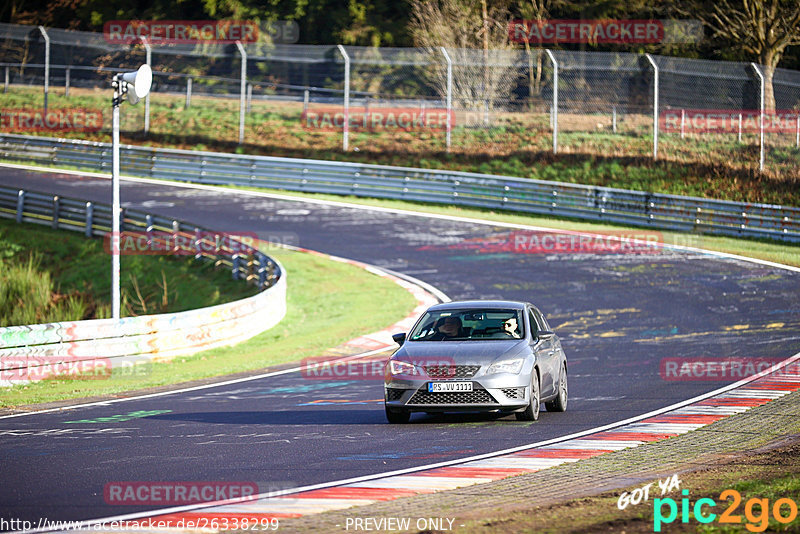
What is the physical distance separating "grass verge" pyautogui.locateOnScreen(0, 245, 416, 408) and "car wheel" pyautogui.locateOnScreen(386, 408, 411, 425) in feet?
17.3

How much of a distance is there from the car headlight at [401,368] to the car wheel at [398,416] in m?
0.49

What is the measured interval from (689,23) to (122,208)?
2898 centimetres

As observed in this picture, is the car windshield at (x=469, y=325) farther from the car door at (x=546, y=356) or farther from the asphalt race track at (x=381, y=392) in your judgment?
the asphalt race track at (x=381, y=392)

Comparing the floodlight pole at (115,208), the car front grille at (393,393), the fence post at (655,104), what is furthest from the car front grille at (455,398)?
the fence post at (655,104)

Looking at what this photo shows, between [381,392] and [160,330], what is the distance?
17.6 ft

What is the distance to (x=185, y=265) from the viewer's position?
98.4 feet

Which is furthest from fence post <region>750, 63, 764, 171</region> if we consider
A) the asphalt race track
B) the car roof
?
the car roof

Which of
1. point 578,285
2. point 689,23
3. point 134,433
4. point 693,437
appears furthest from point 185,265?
point 689,23

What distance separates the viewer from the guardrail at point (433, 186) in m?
31.6

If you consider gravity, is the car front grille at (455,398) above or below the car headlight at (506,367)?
below

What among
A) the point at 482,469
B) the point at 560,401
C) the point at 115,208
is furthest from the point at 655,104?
the point at 482,469

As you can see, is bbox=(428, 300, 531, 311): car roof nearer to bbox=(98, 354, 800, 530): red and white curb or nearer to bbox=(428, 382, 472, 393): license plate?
bbox=(428, 382, 472, 393): license plate

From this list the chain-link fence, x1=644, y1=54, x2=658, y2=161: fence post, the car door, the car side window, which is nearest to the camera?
the car door

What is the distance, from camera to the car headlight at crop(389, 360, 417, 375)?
1190cm
